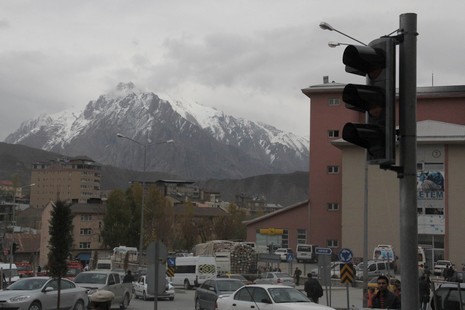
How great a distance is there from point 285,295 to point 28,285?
9161 millimetres

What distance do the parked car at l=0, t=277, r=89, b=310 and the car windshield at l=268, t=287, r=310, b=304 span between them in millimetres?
7801

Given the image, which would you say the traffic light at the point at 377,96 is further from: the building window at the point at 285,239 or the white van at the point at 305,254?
the building window at the point at 285,239

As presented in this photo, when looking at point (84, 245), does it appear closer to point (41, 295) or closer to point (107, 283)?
point (107, 283)

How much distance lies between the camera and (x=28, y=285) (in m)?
23.2

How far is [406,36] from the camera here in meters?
5.61

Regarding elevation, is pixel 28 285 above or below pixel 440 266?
above

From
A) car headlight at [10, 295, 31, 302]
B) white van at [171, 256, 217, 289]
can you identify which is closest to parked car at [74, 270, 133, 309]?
car headlight at [10, 295, 31, 302]

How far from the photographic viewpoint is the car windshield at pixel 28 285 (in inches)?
904

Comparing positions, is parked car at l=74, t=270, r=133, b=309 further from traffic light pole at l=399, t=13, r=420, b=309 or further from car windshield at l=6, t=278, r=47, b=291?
traffic light pole at l=399, t=13, r=420, b=309

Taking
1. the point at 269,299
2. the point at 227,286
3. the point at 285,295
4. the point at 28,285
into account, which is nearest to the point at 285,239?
the point at 227,286

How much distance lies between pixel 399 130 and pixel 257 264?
6079 cm

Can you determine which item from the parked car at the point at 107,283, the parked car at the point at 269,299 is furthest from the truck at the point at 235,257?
the parked car at the point at 269,299

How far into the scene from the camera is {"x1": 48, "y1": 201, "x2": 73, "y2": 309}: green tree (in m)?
21.6

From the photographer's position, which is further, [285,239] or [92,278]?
[285,239]
